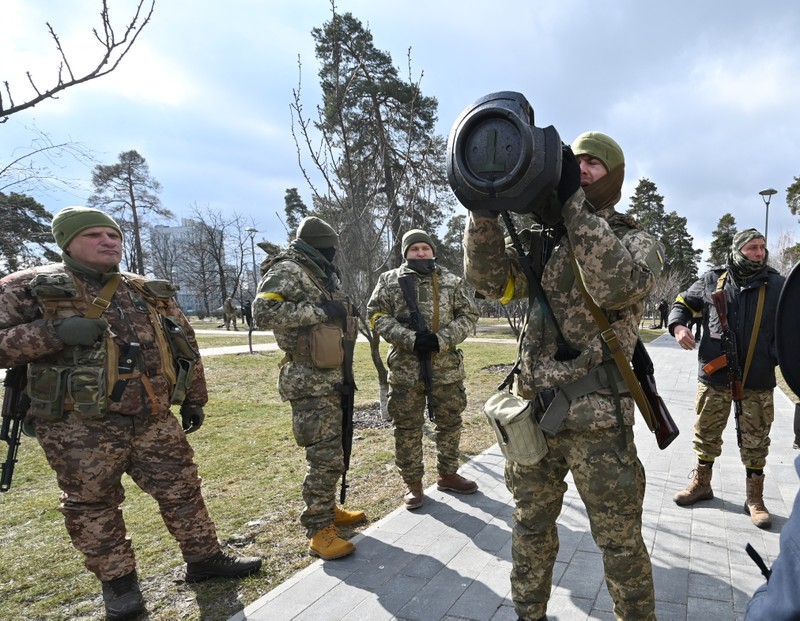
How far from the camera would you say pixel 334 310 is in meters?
3.55

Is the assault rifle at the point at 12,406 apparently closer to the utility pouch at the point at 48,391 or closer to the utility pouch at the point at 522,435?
the utility pouch at the point at 48,391

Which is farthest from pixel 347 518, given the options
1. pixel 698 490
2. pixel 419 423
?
pixel 698 490

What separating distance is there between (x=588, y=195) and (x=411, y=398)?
7.94 feet

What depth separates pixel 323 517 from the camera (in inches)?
132

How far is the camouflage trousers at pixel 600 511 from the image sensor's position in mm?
1991

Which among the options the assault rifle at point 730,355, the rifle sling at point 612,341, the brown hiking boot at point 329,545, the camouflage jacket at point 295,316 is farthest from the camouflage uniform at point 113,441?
the assault rifle at point 730,355

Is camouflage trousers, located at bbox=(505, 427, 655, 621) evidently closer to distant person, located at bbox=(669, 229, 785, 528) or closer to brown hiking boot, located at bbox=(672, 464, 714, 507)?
distant person, located at bbox=(669, 229, 785, 528)

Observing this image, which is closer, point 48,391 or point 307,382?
point 48,391

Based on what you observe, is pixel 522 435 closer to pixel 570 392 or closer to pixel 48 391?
pixel 570 392

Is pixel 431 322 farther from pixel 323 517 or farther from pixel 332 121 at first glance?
pixel 332 121

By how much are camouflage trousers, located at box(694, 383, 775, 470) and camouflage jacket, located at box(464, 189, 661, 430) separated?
227 centimetres

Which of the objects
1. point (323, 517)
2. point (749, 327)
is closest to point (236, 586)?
point (323, 517)

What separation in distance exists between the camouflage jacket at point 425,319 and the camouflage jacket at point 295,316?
0.67 meters

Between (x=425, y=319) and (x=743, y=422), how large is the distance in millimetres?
2579
